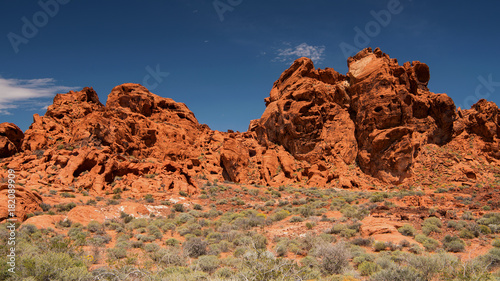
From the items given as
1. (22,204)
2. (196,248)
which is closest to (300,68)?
(196,248)

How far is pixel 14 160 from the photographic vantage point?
22.1 meters

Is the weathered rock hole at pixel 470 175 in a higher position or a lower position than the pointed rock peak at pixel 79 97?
lower

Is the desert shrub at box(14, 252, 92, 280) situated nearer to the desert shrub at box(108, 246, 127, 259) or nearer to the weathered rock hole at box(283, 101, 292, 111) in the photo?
the desert shrub at box(108, 246, 127, 259)

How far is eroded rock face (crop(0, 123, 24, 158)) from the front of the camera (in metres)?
24.2

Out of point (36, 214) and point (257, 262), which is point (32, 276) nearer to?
point (257, 262)

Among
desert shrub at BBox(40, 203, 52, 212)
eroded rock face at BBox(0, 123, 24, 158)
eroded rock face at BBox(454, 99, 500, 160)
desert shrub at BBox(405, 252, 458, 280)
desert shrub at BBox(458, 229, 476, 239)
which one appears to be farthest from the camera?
eroded rock face at BBox(454, 99, 500, 160)

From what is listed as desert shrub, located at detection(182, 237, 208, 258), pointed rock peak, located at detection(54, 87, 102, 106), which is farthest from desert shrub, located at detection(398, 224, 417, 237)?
pointed rock peak, located at detection(54, 87, 102, 106)

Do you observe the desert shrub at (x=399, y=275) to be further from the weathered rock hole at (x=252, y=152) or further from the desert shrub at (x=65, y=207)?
the weathered rock hole at (x=252, y=152)

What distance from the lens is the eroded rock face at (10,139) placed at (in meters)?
24.2

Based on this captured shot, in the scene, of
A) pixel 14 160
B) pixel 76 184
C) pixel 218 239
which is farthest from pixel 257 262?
pixel 14 160

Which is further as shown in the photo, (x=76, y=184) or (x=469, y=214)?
(x=76, y=184)

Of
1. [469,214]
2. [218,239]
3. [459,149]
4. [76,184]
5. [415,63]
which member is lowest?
[218,239]

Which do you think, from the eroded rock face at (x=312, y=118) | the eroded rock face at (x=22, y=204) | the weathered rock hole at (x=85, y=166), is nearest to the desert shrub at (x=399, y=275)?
the eroded rock face at (x=22, y=204)

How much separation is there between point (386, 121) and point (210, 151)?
22045 millimetres
